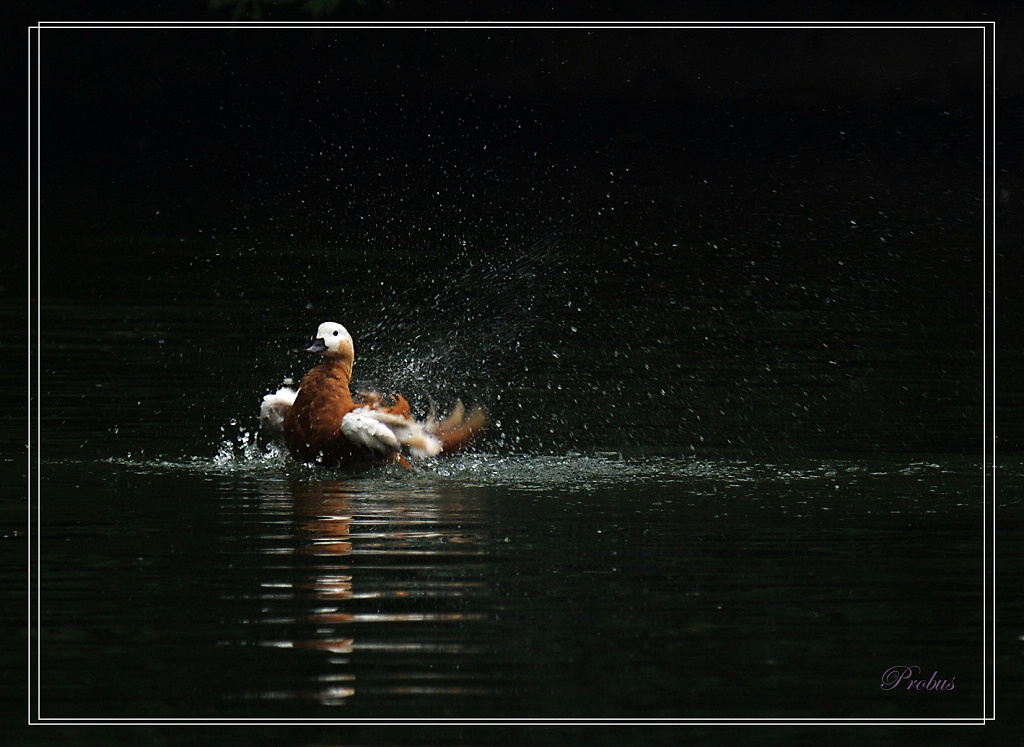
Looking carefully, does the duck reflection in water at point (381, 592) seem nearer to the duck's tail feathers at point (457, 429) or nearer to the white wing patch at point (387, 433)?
the white wing patch at point (387, 433)

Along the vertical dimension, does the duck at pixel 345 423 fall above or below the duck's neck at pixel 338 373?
below

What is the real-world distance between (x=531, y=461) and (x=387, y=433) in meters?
0.83

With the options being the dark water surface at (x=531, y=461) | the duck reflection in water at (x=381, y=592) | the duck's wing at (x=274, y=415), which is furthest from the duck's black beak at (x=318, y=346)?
the duck reflection in water at (x=381, y=592)

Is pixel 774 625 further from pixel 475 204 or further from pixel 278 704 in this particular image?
pixel 475 204

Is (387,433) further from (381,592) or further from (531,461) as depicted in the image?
(381,592)

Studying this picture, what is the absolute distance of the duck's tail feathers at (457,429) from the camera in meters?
10.1

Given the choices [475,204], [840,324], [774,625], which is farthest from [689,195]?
[774,625]

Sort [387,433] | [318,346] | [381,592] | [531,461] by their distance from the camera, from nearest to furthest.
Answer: [381,592] → [387,433] → [318,346] → [531,461]

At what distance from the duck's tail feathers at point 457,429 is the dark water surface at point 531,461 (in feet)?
0.38

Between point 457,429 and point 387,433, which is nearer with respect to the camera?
point 387,433

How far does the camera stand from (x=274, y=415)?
10.2m

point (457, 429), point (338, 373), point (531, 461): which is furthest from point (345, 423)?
point (531, 461)

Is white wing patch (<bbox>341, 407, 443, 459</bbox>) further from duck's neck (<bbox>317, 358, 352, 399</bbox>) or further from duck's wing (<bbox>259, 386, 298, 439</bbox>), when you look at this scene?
duck's wing (<bbox>259, 386, 298, 439</bbox>)

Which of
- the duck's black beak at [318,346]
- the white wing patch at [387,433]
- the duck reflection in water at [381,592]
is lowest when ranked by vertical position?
the duck reflection in water at [381,592]
